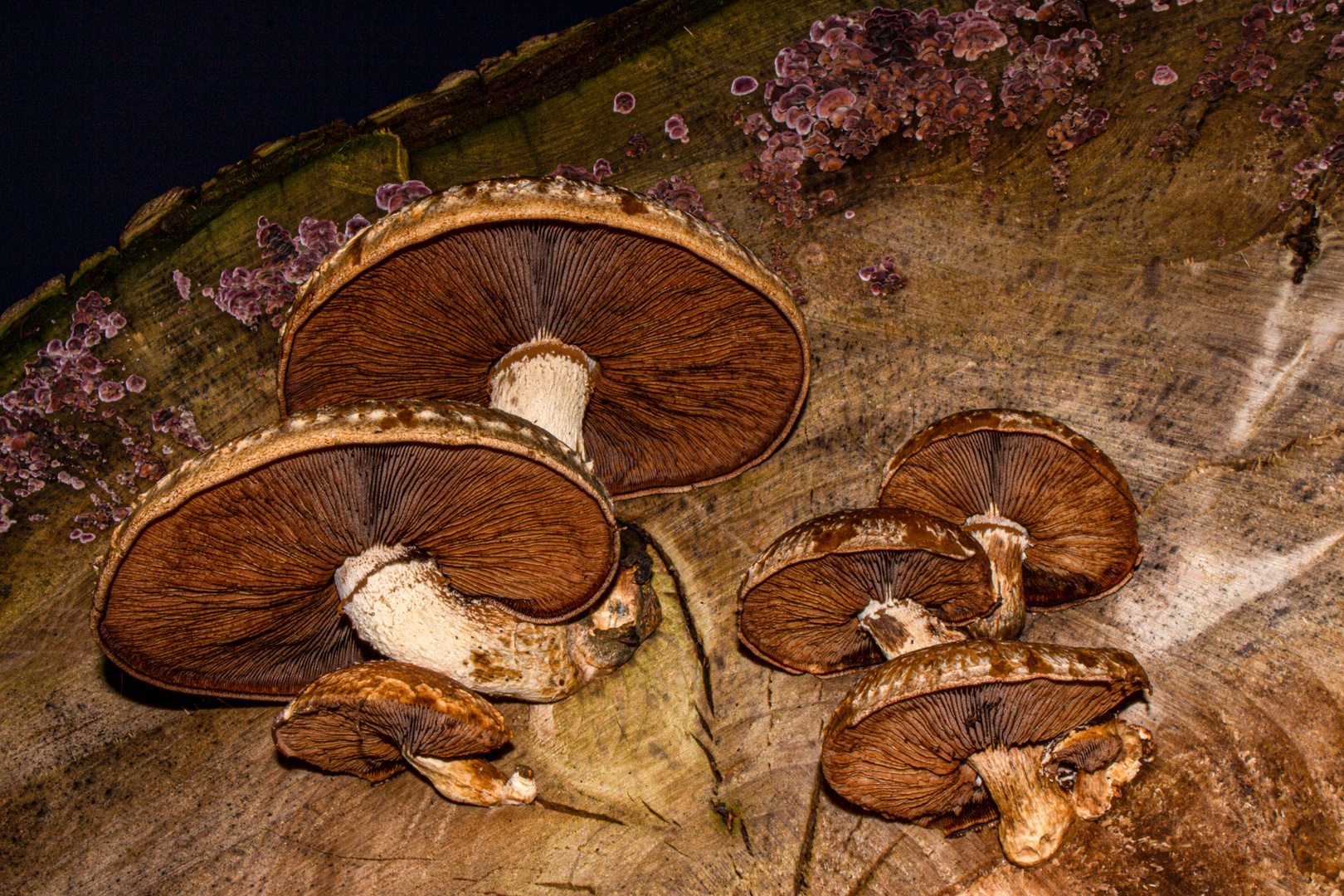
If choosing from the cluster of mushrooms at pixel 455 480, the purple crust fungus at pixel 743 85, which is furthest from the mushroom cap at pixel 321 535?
the purple crust fungus at pixel 743 85

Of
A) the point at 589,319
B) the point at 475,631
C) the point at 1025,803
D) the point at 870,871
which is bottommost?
the point at 870,871

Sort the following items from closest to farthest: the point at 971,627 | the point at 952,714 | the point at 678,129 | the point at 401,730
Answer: the point at 952,714, the point at 401,730, the point at 971,627, the point at 678,129

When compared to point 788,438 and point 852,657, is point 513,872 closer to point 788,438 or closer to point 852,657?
point 852,657

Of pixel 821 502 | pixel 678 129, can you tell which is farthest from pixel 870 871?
pixel 678 129

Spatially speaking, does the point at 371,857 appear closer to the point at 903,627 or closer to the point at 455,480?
the point at 455,480

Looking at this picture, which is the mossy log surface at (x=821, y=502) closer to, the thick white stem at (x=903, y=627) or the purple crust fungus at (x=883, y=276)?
the purple crust fungus at (x=883, y=276)

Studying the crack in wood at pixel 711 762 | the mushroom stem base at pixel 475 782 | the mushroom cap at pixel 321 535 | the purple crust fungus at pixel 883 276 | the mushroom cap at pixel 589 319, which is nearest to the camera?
the mushroom cap at pixel 321 535

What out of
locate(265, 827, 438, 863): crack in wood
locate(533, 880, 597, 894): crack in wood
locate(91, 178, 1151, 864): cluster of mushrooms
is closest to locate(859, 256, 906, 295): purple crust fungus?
locate(91, 178, 1151, 864): cluster of mushrooms
